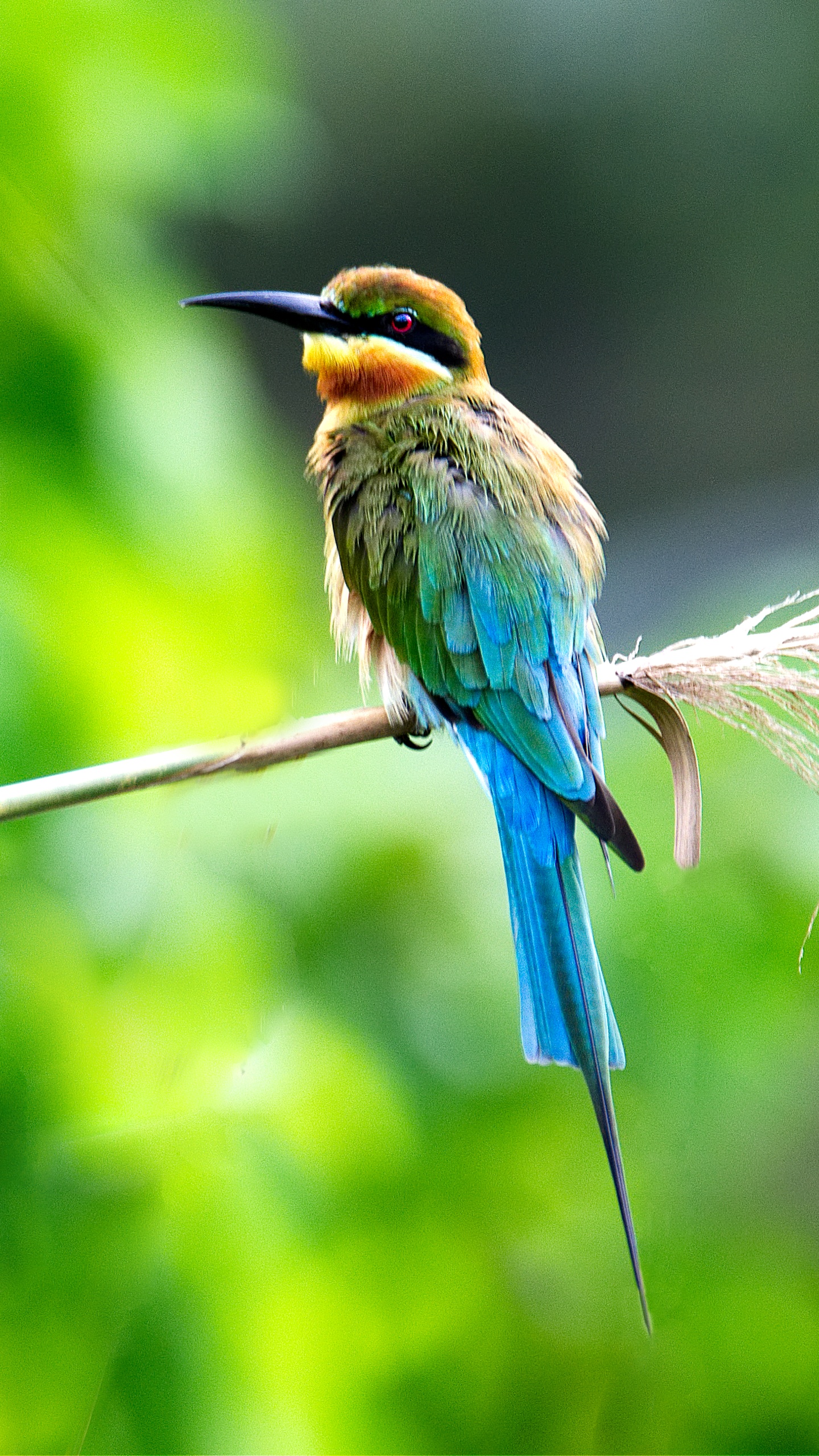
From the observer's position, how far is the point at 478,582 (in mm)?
1185

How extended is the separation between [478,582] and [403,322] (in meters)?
0.31

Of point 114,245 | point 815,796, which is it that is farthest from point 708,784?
point 114,245

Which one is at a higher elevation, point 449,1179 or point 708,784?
point 708,784

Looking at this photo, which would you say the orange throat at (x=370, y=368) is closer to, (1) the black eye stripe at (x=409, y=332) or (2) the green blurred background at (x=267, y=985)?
(1) the black eye stripe at (x=409, y=332)

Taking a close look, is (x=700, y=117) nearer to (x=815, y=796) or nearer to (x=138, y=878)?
(x=815, y=796)

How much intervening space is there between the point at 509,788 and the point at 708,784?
0.48 metres

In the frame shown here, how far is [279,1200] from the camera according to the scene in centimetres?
111

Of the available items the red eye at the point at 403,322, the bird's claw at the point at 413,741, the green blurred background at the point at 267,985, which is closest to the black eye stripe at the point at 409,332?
the red eye at the point at 403,322

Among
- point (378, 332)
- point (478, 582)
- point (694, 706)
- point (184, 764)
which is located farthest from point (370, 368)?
point (184, 764)

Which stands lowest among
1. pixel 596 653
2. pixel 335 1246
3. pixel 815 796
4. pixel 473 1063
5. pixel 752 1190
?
pixel 752 1190

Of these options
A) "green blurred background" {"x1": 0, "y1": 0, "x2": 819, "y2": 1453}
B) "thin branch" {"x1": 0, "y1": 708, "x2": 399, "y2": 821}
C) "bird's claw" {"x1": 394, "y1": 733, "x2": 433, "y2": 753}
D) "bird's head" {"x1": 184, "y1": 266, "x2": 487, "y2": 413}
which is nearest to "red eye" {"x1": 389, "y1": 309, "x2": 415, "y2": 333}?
"bird's head" {"x1": 184, "y1": 266, "x2": 487, "y2": 413}

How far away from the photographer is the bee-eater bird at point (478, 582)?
3.22ft

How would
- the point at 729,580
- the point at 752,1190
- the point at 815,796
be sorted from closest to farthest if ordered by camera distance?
the point at 815,796 < the point at 752,1190 < the point at 729,580

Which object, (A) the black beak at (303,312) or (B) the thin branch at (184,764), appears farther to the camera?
(A) the black beak at (303,312)
